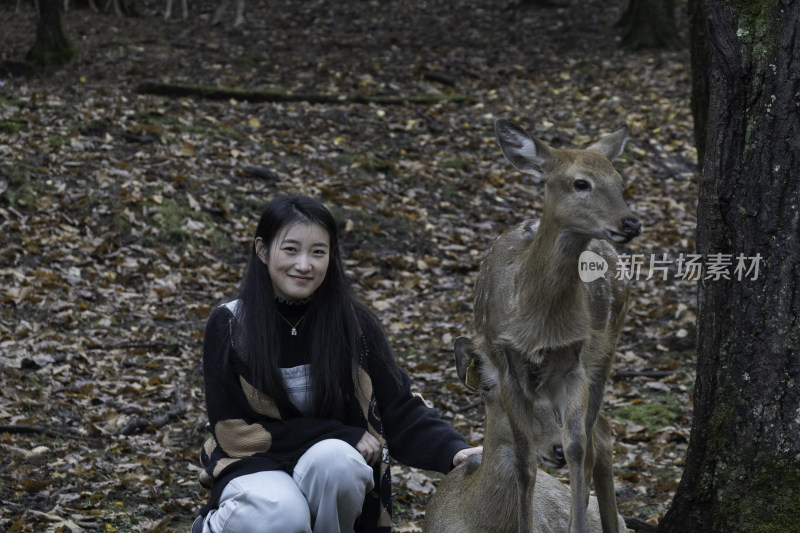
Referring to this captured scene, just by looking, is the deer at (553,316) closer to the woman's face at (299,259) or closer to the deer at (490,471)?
the deer at (490,471)

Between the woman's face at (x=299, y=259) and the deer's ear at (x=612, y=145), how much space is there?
4.25 feet

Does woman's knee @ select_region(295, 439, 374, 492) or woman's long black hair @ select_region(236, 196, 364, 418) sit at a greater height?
woman's long black hair @ select_region(236, 196, 364, 418)

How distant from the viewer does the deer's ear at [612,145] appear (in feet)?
13.5

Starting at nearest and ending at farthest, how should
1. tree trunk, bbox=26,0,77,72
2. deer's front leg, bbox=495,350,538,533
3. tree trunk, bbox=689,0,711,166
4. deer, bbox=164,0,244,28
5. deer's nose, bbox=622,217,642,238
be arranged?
deer's nose, bbox=622,217,642,238 → deer's front leg, bbox=495,350,538,533 → tree trunk, bbox=689,0,711,166 → tree trunk, bbox=26,0,77,72 → deer, bbox=164,0,244,28

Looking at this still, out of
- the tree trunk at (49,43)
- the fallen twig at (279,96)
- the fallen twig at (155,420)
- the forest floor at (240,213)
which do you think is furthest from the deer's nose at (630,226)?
the tree trunk at (49,43)

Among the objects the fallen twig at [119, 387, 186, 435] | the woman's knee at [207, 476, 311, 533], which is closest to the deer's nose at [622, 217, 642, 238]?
the woman's knee at [207, 476, 311, 533]

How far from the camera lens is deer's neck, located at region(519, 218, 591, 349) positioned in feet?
12.6

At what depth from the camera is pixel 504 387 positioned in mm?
3912

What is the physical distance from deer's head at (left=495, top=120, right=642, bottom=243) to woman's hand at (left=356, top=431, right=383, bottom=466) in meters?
1.21

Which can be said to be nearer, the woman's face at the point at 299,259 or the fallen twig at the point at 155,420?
the woman's face at the point at 299,259

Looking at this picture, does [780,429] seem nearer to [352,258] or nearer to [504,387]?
[504,387]

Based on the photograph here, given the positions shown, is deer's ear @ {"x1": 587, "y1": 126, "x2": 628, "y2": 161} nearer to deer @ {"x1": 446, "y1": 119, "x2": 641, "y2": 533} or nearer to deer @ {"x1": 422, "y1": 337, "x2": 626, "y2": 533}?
deer @ {"x1": 446, "y1": 119, "x2": 641, "y2": 533}

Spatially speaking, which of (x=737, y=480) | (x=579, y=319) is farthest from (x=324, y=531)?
(x=737, y=480)

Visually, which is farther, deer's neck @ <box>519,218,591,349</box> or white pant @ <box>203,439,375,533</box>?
deer's neck @ <box>519,218,591,349</box>
